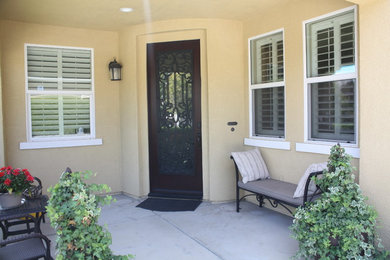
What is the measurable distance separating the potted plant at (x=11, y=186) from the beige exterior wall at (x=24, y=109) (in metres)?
2.06

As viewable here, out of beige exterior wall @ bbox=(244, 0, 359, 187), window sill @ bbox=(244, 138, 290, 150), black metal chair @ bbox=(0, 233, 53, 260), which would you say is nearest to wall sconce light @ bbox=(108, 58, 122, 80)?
window sill @ bbox=(244, 138, 290, 150)

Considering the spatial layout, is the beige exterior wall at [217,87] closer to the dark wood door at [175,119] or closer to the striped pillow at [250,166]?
the dark wood door at [175,119]

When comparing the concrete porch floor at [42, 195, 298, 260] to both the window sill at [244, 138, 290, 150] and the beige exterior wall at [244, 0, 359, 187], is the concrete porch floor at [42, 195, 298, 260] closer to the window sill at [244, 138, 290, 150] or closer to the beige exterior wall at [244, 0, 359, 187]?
the beige exterior wall at [244, 0, 359, 187]

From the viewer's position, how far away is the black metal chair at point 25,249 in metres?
2.35

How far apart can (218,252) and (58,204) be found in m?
1.86

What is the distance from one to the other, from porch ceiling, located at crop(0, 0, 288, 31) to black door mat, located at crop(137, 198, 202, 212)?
2806 mm

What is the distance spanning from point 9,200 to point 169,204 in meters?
2.41

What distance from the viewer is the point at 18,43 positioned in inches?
197

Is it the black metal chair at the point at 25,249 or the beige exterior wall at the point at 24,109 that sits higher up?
the beige exterior wall at the point at 24,109

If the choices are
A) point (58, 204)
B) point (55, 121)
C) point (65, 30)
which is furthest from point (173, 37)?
point (58, 204)

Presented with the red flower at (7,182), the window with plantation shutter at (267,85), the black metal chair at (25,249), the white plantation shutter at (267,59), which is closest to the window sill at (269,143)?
the window with plantation shutter at (267,85)

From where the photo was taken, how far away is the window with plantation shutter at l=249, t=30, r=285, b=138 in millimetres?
4578

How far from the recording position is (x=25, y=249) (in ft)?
8.21

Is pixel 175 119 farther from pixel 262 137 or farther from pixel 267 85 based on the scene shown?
pixel 267 85
